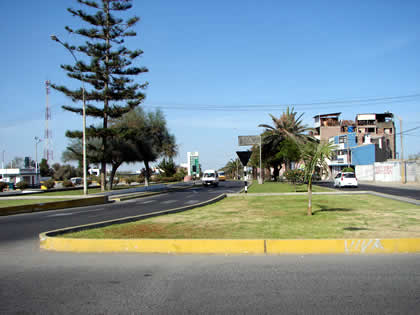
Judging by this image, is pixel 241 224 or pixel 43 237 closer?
pixel 43 237

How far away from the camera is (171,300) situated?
516cm

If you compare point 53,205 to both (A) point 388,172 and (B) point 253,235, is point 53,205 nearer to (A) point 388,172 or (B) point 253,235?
(B) point 253,235

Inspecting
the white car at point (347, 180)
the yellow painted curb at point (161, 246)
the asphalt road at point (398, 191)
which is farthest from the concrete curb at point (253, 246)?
the white car at point (347, 180)

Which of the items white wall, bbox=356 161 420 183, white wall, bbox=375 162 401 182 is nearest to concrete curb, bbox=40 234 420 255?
white wall, bbox=356 161 420 183

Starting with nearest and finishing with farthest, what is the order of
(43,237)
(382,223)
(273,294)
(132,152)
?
(273,294) < (43,237) < (382,223) < (132,152)

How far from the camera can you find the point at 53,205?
21.8m

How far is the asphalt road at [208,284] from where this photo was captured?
16.0 feet

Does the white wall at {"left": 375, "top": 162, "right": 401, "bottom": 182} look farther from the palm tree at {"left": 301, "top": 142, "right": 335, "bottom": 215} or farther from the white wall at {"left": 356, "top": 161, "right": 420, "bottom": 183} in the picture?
the palm tree at {"left": 301, "top": 142, "right": 335, "bottom": 215}

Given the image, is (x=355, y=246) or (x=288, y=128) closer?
(x=355, y=246)

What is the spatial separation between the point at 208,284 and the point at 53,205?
18168 mm

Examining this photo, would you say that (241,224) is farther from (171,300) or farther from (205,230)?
(171,300)

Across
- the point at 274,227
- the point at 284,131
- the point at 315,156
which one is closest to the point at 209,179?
the point at 284,131

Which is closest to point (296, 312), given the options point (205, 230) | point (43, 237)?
point (205, 230)

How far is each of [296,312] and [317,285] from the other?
1179mm
